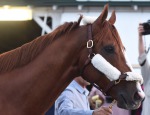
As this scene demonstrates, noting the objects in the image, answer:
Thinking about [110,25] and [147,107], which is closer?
[110,25]

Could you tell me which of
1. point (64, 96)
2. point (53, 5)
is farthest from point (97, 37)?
point (53, 5)

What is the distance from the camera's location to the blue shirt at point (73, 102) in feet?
11.5

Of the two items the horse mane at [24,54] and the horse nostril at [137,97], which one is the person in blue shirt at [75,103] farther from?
the horse mane at [24,54]

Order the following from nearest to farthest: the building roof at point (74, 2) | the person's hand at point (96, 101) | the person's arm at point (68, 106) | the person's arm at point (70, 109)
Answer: the person's arm at point (70, 109) → the person's arm at point (68, 106) → the person's hand at point (96, 101) → the building roof at point (74, 2)

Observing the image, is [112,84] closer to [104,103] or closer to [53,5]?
[104,103]

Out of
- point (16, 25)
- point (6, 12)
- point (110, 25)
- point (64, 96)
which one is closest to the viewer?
point (110, 25)

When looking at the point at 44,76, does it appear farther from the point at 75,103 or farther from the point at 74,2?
the point at 74,2

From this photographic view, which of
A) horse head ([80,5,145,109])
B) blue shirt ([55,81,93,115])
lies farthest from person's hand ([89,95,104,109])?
horse head ([80,5,145,109])

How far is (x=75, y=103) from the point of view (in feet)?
12.2

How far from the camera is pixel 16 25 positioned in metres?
11.7

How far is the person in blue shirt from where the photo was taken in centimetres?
341

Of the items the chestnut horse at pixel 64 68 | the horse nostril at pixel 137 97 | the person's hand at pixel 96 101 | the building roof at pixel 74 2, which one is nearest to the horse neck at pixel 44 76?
the chestnut horse at pixel 64 68

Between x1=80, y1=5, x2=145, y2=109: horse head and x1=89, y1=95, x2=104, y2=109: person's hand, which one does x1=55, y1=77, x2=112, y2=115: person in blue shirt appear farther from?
x1=89, y1=95, x2=104, y2=109: person's hand

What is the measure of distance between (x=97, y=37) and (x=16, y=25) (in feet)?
28.7
